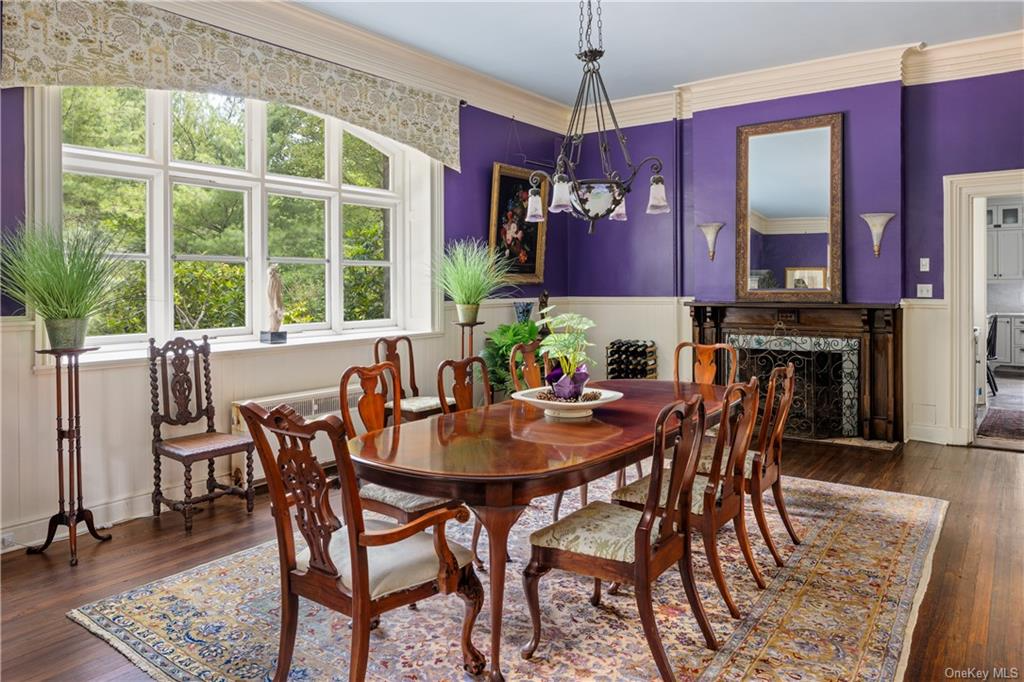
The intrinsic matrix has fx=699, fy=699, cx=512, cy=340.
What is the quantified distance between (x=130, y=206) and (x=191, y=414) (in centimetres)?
123

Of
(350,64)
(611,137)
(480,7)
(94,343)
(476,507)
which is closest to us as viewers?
(476,507)

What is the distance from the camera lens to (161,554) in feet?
10.6

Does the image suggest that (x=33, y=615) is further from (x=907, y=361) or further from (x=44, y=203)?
(x=907, y=361)

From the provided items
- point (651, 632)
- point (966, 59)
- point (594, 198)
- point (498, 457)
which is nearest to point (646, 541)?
point (651, 632)

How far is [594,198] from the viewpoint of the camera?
125 inches

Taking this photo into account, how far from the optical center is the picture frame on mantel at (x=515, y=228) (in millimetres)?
6051

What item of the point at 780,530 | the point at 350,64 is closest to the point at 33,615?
the point at 780,530

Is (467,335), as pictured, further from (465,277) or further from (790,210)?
(790,210)

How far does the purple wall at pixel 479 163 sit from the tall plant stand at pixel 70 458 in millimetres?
2995

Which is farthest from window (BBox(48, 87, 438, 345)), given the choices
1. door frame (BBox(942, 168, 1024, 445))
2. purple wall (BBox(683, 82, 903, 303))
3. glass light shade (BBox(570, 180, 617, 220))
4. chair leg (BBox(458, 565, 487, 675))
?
door frame (BBox(942, 168, 1024, 445))

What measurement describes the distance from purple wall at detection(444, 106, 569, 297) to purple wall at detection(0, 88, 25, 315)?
2.93 meters

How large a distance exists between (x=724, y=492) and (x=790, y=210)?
12.3ft

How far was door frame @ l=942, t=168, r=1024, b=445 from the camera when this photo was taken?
17.3ft

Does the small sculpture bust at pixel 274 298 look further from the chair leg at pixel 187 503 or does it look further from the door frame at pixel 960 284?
the door frame at pixel 960 284
